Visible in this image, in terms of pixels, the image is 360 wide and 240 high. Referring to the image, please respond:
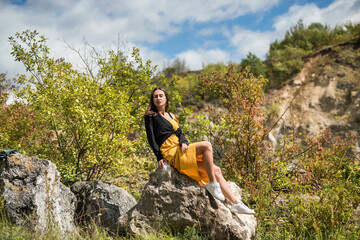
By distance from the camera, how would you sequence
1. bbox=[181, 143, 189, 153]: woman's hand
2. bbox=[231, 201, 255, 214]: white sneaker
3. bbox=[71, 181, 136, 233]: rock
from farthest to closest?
1. bbox=[71, 181, 136, 233]: rock
2. bbox=[181, 143, 189, 153]: woman's hand
3. bbox=[231, 201, 255, 214]: white sneaker

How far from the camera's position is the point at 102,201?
4.74 meters

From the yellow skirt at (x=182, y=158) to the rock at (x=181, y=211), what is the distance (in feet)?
0.41

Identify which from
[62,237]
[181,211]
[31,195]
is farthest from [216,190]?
[31,195]

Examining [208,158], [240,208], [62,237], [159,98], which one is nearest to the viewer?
[62,237]

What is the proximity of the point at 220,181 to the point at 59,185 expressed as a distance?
287 centimetres

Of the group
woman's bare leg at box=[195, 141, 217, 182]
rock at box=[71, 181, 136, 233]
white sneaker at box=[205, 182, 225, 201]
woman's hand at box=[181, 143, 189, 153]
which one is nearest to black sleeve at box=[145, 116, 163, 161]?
woman's hand at box=[181, 143, 189, 153]

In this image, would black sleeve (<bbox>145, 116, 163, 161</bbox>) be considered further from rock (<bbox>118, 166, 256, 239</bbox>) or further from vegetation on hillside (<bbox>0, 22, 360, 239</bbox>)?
vegetation on hillside (<bbox>0, 22, 360, 239</bbox>)

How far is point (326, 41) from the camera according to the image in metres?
13.8

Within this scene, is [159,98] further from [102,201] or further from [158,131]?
[102,201]

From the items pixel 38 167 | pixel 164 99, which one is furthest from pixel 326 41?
pixel 38 167

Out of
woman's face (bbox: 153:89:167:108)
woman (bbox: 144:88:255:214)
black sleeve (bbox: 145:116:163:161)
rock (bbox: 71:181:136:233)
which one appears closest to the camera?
woman (bbox: 144:88:255:214)

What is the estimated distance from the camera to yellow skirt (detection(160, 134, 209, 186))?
360cm

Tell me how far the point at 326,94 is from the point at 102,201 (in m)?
11.1

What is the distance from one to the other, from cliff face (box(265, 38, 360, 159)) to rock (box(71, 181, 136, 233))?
743 centimetres
